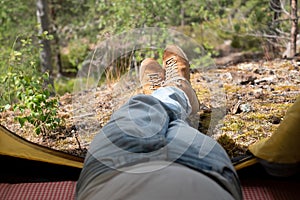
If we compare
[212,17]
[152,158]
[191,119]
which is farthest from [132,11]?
[152,158]

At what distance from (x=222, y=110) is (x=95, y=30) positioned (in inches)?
103

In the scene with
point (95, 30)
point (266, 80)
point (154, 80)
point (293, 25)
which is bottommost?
point (95, 30)

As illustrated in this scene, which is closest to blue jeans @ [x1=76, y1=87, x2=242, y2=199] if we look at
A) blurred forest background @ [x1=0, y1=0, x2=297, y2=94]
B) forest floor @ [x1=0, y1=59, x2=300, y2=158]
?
forest floor @ [x1=0, y1=59, x2=300, y2=158]

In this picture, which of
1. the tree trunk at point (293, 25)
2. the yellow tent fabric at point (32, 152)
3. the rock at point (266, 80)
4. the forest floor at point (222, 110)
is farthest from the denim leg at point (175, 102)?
the tree trunk at point (293, 25)

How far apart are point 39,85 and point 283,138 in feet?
3.32

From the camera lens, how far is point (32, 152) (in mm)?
1292

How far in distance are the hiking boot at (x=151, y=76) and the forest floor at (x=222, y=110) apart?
3.4 inches

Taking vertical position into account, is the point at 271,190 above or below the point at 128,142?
below

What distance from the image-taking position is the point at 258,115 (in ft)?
5.61

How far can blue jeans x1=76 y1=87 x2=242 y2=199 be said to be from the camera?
0.82m

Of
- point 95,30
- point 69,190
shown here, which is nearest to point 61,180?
point 69,190

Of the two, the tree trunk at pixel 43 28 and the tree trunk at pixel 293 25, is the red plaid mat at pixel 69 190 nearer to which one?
the tree trunk at pixel 293 25

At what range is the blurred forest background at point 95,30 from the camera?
2.00m

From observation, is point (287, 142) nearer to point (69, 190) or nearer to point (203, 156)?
point (203, 156)
